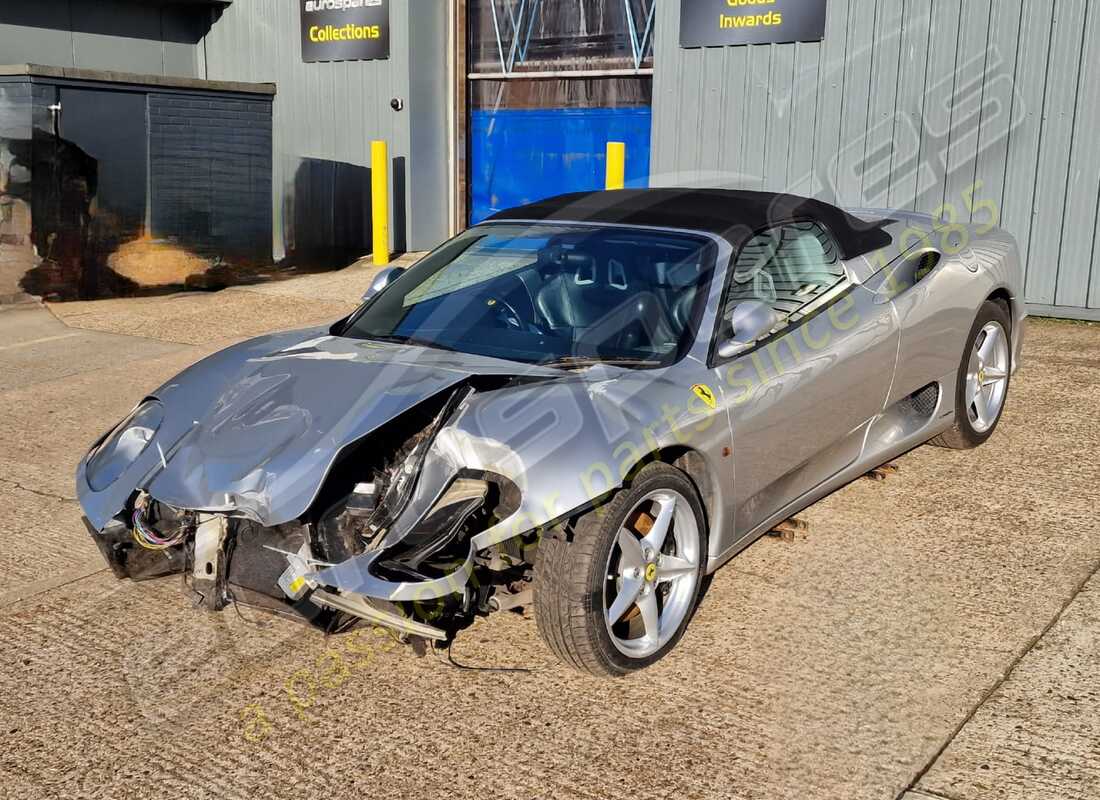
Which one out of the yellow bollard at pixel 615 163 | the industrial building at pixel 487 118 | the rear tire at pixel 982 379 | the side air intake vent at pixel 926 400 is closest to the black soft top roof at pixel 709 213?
the side air intake vent at pixel 926 400

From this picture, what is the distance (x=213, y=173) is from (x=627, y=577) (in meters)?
10.3

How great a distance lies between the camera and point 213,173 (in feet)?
41.2

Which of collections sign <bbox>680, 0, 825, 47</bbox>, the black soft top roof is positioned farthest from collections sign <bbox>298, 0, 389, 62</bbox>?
the black soft top roof

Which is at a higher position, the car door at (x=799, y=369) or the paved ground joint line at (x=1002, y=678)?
the car door at (x=799, y=369)

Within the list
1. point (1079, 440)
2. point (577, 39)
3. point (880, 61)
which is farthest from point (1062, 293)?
point (577, 39)

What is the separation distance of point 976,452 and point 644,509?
9.82 feet

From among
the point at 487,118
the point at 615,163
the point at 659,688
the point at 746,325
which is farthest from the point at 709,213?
the point at 487,118

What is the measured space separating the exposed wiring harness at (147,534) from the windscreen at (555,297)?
1151 millimetres

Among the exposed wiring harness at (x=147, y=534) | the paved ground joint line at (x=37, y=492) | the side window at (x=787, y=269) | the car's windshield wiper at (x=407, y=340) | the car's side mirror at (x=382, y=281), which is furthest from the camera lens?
the paved ground joint line at (x=37, y=492)

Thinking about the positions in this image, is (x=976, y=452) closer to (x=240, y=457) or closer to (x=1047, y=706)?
(x=1047, y=706)

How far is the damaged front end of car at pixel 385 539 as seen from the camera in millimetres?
3258

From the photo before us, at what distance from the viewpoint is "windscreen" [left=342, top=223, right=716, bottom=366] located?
4.12 meters

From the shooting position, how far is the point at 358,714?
3.41 m

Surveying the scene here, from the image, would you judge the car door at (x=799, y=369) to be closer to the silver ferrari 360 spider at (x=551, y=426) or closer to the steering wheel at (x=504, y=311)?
the silver ferrari 360 spider at (x=551, y=426)
